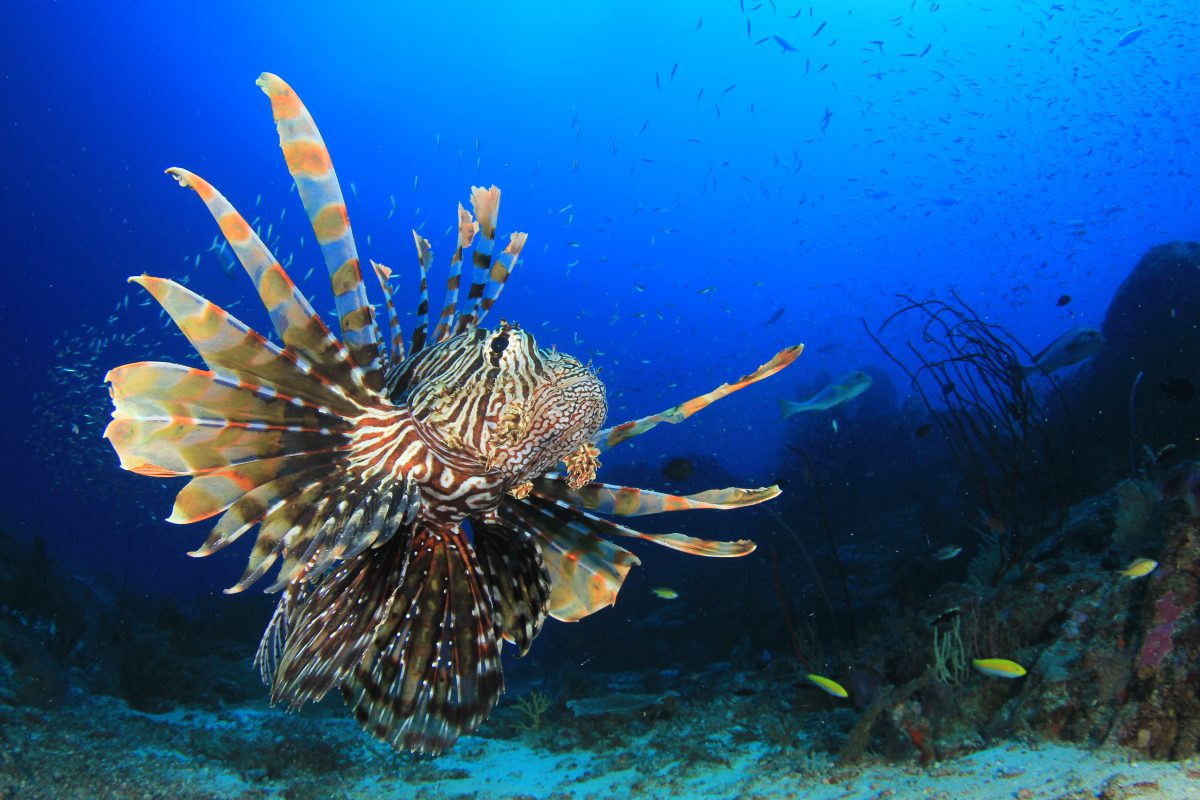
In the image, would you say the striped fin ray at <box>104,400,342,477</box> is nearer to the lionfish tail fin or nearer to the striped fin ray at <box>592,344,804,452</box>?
the lionfish tail fin

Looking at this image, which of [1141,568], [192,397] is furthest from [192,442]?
[1141,568]

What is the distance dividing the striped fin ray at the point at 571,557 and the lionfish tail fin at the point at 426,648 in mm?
304

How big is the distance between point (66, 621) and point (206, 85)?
4967 cm

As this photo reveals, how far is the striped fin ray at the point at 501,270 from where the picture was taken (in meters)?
2.74

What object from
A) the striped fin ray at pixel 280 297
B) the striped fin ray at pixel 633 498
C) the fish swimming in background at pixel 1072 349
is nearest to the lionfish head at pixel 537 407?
the striped fin ray at pixel 633 498

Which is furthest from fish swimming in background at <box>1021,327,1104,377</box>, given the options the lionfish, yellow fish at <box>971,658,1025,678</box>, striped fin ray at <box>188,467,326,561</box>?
striped fin ray at <box>188,467,326,561</box>

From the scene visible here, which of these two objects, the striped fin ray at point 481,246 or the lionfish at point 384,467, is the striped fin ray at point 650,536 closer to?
the lionfish at point 384,467

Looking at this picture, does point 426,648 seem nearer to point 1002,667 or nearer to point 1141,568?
point 1002,667

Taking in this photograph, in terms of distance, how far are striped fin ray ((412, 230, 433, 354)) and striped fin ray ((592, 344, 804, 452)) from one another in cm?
106

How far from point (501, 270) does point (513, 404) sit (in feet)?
3.44

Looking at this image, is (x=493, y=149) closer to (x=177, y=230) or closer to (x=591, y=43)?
(x=591, y=43)

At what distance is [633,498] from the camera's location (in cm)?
247

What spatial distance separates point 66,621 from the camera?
966cm

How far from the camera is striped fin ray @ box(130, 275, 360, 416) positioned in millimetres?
1687
